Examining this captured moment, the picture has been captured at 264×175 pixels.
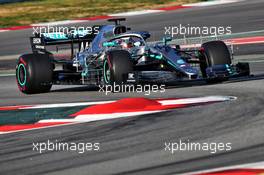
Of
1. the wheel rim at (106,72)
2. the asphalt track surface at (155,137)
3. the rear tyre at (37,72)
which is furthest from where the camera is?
the rear tyre at (37,72)

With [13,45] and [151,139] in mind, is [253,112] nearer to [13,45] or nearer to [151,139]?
[151,139]

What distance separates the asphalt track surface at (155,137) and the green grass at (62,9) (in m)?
14.7

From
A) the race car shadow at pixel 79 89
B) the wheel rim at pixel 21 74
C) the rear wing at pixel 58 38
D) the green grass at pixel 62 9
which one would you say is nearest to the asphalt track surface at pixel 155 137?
the wheel rim at pixel 21 74

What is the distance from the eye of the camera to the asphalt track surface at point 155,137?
889cm

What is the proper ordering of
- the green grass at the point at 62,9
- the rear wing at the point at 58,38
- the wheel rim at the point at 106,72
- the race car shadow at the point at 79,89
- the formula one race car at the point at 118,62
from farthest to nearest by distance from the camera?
the green grass at the point at 62,9, the rear wing at the point at 58,38, the race car shadow at the point at 79,89, the wheel rim at the point at 106,72, the formula one race car at the point at 118,62

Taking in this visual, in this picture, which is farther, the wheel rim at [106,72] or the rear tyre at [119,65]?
the wheel rim at [106,72]

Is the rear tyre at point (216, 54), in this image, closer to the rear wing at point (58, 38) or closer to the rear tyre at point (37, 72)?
the rear wing at point (58, 38)

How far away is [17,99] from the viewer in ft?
50.3

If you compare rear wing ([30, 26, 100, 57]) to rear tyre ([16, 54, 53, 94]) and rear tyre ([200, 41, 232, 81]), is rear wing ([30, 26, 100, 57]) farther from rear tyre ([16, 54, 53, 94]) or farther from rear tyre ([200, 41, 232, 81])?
rear tyre ([200, 41, 232, 81])

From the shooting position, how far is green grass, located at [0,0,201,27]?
29.6 meters

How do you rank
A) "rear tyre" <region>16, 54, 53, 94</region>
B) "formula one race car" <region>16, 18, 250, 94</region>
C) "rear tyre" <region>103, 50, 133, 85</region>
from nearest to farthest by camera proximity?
"rear tyre" <region>103, 50, 133, 85</region>, "formula one race car" <region>16, 18, 250, 94</region>, "rear tyre" <region>16, 54, 53, 94</region>

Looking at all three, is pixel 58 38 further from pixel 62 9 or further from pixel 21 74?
pixel 62 9

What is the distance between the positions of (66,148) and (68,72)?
6.06 metres

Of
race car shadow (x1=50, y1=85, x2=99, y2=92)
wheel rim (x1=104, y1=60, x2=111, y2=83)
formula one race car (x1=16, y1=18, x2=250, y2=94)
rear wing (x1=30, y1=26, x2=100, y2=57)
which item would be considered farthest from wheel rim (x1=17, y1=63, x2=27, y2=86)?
wheel rim (x1=104, y1=60, x2=111, y2=83)
